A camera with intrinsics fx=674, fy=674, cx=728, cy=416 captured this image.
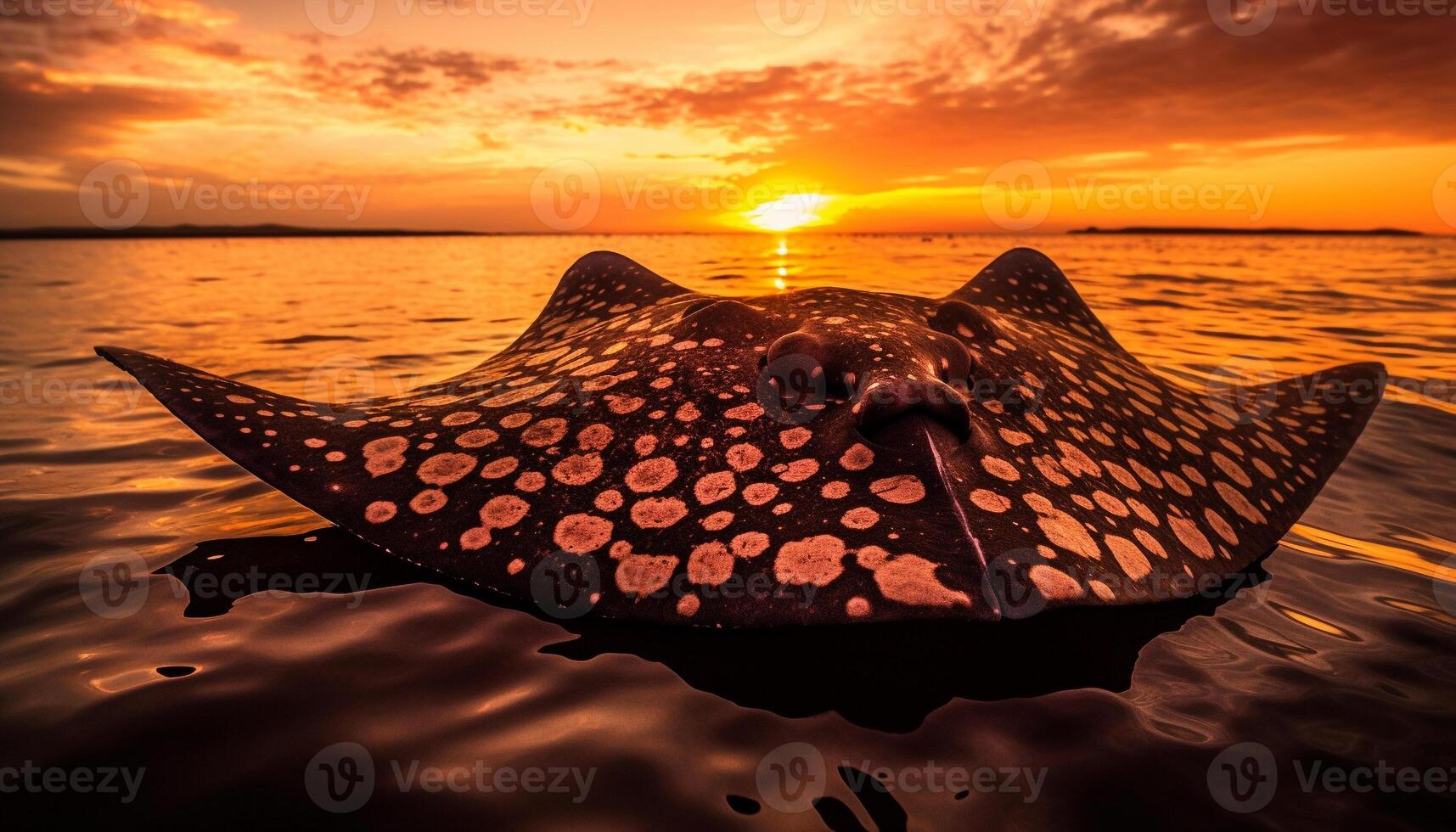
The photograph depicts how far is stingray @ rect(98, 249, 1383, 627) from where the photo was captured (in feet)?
6.84

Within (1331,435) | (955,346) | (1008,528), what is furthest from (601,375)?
(1331,435)

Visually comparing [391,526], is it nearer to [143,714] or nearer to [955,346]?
[143,714]

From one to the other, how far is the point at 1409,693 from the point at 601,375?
9.75 ft

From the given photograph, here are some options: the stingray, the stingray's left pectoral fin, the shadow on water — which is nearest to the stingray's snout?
the stingray

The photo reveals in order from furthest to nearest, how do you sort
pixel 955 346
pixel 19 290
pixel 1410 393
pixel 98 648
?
pixel 19 290 → pixel 1410 393 → pixel 955 346 → pixel 98 648

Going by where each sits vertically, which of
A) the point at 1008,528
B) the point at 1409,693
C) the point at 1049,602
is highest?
the point at 1008,528

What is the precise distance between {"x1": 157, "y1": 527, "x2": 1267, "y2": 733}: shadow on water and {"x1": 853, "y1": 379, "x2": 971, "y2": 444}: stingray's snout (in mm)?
662

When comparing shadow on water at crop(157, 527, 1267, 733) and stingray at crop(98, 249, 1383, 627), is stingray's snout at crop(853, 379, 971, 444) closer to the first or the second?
stingray at crop(98, 249, 1383, 627)

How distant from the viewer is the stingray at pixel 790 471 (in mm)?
2084

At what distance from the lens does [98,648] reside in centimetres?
218

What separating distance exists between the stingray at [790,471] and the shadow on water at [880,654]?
0.09 m

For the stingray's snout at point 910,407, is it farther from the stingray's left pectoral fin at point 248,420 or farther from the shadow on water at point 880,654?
the stingray's left pectoral fin at point 248,420

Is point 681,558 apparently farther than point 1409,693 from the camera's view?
Yes

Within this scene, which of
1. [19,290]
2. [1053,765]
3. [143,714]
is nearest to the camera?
[1053,765]
